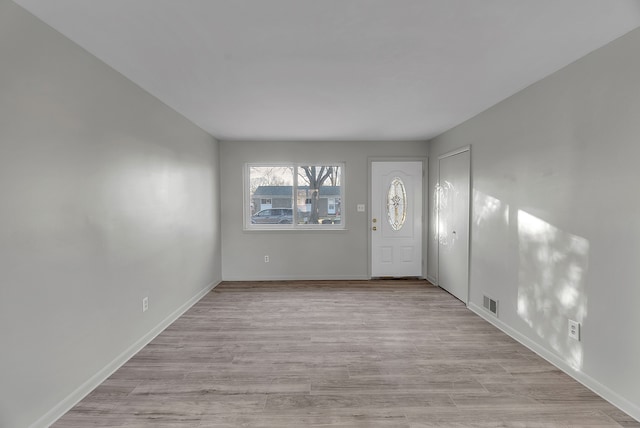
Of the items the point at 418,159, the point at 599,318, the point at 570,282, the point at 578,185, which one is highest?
the point at 418,159

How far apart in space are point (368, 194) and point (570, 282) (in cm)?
317

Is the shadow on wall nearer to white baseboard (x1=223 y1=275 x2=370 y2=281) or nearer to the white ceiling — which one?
the white ceiling

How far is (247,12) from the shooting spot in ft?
5.50

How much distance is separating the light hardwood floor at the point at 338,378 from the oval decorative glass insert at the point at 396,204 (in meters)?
1.87

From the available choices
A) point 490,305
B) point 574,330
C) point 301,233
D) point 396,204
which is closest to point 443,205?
point 396,204

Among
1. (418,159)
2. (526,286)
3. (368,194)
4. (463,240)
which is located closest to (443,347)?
(526,286)

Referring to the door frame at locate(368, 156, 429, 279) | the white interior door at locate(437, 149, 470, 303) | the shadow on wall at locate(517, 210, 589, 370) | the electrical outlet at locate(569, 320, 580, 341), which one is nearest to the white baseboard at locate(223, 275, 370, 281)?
the door frame at locate(368, 156, 429, 279)

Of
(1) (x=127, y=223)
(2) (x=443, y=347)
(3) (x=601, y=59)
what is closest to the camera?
(3) (x=601, y=59)

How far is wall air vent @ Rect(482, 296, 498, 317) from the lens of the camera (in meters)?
3.32

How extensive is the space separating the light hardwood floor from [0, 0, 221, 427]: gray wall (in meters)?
0.31

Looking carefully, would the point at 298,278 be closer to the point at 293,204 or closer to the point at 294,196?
the point at 293,204

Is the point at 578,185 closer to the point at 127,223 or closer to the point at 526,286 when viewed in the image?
the point at 526,286

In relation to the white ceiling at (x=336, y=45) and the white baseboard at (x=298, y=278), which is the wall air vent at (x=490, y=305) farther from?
the white ceiling at (x=336, y=45)

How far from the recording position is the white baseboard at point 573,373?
1.92m
